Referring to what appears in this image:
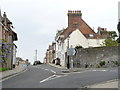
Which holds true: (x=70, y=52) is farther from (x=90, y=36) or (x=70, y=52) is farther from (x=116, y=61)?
(x=90, y=36)

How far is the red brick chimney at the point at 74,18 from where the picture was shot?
200 ft

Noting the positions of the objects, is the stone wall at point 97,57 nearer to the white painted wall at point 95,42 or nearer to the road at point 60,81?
the white painted wall at point 95,42

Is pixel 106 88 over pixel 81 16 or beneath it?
beneath

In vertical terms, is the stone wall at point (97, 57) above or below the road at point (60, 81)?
above

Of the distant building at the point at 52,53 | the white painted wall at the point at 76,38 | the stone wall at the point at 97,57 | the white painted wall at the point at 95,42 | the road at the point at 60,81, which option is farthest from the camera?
the distant building at the point at 52,53

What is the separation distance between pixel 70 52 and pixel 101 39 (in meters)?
28.1

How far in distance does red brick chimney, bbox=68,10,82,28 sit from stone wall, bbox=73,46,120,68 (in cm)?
1727

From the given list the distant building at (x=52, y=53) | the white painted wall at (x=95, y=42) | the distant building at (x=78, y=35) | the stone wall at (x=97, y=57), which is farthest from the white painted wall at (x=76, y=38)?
the distant building at (x=52, y=53)

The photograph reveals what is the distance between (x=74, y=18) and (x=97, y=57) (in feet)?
76.8

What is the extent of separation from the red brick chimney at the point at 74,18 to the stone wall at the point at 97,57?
56.7 ft

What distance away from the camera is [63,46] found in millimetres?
62344

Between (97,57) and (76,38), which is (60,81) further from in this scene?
(76,38)

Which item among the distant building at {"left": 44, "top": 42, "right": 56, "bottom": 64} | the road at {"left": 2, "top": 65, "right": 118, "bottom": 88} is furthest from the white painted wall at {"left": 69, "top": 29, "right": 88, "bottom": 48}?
the road at {"left": 2, "top": 65, "right": 118, "bottom": 88}

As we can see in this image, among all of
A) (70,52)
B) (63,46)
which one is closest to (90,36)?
(63,46)
